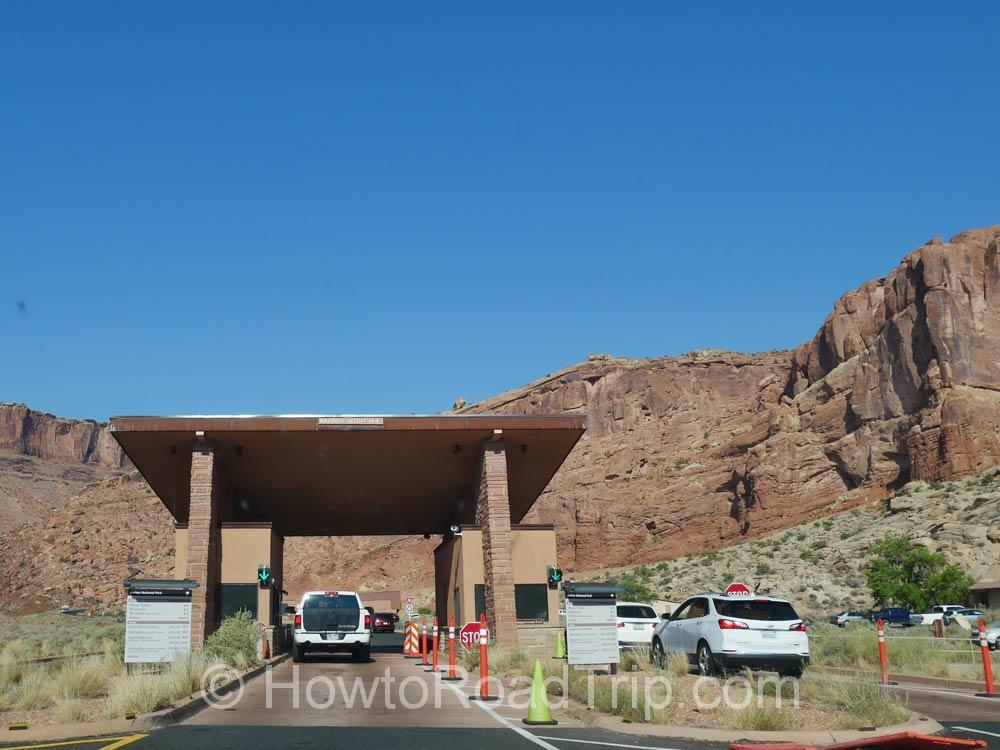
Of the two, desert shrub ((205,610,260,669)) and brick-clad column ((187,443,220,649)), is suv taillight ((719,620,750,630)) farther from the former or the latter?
brick-clad column ((187,443,220,649))

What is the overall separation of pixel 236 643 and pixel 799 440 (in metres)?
73.7

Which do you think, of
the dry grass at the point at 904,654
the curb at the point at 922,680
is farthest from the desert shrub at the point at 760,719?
the dry grass at the point at 904,654

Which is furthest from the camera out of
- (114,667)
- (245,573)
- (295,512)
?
(295,512)

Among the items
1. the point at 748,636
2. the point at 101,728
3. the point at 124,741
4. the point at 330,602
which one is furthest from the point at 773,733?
the point at 330,602

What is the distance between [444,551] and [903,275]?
64.8 m

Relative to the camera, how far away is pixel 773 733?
12359 millimetres

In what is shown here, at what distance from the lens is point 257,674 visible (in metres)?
22.8

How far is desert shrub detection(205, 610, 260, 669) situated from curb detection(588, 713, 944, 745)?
11654 millimetres

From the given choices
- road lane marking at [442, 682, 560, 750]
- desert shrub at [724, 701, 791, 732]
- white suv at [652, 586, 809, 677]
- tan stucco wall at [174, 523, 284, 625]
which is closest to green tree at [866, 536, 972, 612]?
tan stucco wall at [174, 523, 284, 625]

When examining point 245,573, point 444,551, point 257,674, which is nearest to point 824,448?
point 444,551

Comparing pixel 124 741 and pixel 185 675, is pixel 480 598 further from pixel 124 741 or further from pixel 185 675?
pixel 124 741

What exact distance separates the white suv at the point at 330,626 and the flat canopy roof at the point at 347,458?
4594 millimetres

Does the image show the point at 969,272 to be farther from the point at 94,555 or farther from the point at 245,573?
the point at 94,555

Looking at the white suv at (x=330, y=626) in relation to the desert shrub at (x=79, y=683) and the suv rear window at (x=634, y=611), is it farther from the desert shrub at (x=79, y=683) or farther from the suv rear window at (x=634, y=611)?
the desert shrub at (x=79, y=683)
